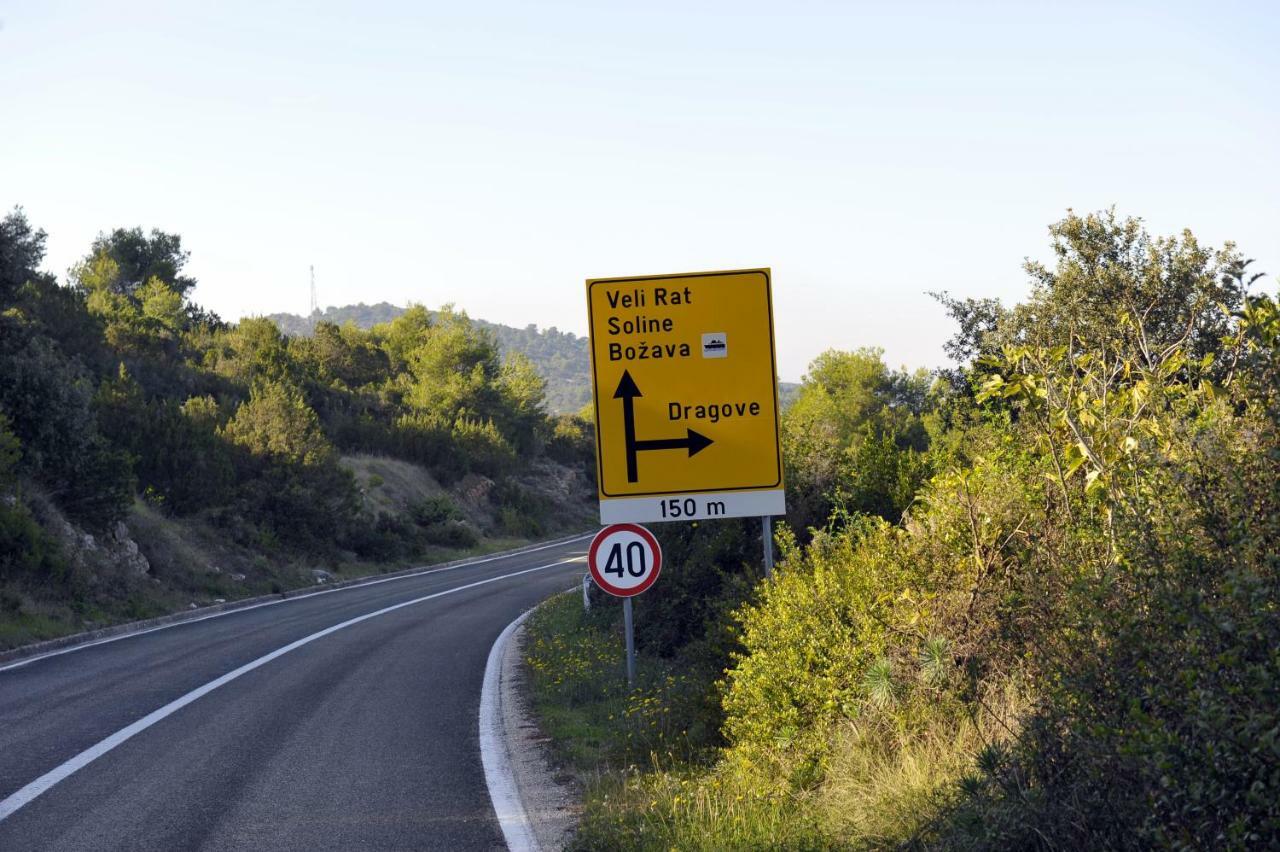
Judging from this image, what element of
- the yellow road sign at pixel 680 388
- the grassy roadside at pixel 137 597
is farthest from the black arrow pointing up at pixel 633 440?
the grassy roadside at pixel 137 597

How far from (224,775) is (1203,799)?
23.3 ft

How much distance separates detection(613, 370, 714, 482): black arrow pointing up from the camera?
35.5 ft

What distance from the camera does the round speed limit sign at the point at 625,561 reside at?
1090 centimetres

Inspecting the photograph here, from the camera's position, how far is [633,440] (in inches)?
429

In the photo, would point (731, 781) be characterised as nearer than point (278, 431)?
Yes

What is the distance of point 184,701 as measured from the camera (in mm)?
12016

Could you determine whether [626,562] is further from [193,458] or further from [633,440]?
[193,458]

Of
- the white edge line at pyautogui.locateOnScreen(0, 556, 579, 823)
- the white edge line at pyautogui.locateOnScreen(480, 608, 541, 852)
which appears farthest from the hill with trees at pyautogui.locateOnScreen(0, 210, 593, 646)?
the white edge line at pyautogui.locateOnScreen(480, 608, 541, 852)

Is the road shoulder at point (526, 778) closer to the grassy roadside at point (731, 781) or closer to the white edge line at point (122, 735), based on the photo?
the grassy roadside at point (731, 781)

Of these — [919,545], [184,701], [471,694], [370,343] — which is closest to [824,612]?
[919,545]

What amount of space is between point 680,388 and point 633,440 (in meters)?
0.67

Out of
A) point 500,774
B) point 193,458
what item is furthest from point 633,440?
point 193,458

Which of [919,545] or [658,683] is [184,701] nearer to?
[658,683]

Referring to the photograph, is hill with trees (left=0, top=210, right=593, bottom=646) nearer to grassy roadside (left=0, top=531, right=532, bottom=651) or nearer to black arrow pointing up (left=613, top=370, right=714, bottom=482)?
grassy roadside (left=0, top=531, right=532, bottom=651)
